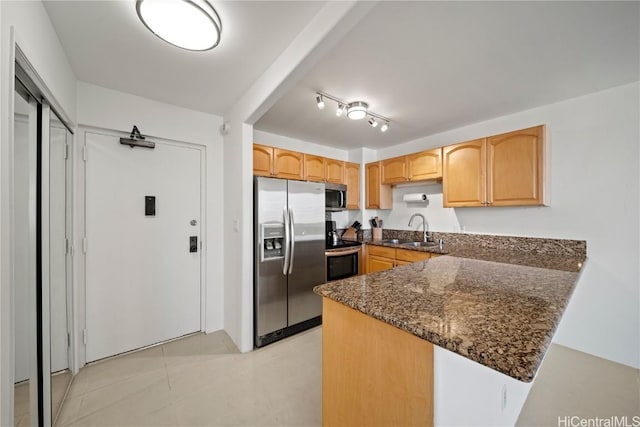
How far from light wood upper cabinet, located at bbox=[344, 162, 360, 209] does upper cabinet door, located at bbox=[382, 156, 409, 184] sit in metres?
0.44

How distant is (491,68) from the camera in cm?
183

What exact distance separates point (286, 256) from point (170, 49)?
1.91 meters

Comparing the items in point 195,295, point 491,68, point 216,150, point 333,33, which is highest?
point 491,68

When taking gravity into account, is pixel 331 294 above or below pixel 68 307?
above

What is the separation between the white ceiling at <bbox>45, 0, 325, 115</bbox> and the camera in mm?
1354

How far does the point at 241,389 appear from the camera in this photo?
5.96 feet

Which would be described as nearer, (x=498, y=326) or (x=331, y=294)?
(x=498, y=326)

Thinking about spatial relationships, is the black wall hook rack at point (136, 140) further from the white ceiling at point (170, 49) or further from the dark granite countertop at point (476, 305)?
the dark granite countertop at point (476, 305)

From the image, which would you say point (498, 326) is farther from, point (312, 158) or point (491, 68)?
point (312, 158)

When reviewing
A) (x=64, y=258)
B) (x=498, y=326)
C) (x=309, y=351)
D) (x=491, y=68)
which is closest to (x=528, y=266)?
(x=498, y=326)

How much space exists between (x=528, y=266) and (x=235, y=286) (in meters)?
2.49

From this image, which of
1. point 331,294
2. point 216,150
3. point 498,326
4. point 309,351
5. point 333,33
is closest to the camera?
point 498,326

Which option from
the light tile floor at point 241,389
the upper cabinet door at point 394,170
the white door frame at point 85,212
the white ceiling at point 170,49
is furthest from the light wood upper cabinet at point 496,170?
the white door frame at point 85,212

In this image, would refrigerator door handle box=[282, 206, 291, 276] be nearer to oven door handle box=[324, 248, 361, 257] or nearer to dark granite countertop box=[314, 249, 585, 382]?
oven door handle box=[324, 248, 361, 257]
